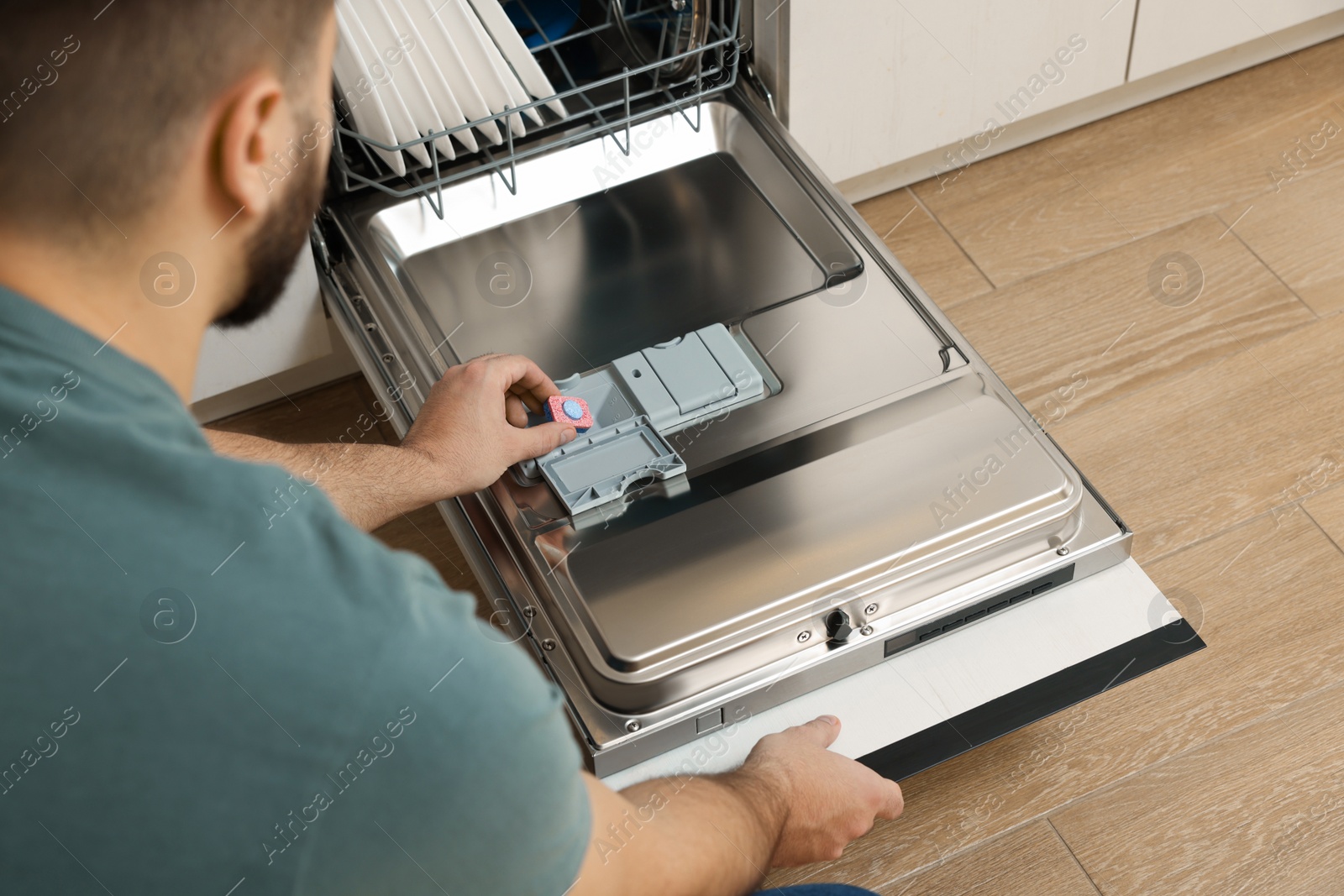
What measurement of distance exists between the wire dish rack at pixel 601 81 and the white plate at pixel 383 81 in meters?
0.02

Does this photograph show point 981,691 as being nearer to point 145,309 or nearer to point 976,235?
point 145,309

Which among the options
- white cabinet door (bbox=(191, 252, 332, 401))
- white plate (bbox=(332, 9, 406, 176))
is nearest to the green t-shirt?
white plate (bbox=(332, 9, 406, 176))

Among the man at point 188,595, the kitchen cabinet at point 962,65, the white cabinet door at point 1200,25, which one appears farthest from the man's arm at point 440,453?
the white cabinet door at point 1200,25

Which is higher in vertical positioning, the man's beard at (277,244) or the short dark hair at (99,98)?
the short dark hair at (99,98)

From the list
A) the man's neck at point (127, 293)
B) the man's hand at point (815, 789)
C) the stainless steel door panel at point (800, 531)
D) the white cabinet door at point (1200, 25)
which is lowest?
the white cabinet door at point (1200, 25)

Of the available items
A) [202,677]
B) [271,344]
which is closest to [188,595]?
[202,677]

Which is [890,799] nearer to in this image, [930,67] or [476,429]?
[476,429]

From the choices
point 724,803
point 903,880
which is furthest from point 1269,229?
point 724,803

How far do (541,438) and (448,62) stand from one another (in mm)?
405

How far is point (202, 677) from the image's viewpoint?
0.56 metres

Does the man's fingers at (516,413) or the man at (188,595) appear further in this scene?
the man's fingers at (516,413)

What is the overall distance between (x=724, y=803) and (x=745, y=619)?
0.49ft

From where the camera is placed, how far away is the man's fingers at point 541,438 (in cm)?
104

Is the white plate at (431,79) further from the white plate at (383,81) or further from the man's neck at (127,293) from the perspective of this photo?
the man's neck at (127,293)
